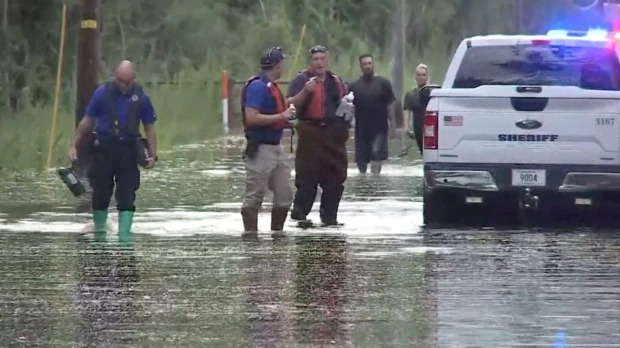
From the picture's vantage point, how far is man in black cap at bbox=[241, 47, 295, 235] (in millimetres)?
16156

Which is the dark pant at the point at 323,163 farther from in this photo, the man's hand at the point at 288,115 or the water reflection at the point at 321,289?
the man's hand at the point at 288,115

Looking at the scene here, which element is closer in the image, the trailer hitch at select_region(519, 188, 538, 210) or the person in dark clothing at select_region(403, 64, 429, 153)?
the trailer hitch at select_region(519, 188, 538, 210)

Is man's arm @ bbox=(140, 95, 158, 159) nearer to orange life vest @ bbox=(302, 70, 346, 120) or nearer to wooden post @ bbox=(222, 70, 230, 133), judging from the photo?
orange life vest @ bbox=(302, 70, 346, 120)

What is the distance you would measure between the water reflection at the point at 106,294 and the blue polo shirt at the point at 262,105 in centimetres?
169

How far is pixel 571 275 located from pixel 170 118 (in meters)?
23.6

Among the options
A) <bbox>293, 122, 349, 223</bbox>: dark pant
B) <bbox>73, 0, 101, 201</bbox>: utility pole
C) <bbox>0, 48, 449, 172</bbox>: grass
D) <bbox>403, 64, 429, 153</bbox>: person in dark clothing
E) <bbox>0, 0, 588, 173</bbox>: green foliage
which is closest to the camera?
<bbox>293, 122, 349, 223</bbox>: dark pant

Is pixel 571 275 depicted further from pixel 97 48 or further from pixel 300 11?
pixel 300 11

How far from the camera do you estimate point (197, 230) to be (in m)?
16.8

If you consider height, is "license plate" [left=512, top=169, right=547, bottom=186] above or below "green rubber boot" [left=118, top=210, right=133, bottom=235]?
above

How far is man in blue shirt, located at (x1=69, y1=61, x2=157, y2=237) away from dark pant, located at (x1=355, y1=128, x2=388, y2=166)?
8863 millimetres

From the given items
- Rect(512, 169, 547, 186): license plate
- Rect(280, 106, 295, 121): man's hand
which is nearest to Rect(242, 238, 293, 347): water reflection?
Rect(280, 106, 295, 121): man's hand

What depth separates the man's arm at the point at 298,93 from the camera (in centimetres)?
1706

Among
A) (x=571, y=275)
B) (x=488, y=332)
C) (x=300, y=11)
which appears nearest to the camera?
(x=488, y=332)

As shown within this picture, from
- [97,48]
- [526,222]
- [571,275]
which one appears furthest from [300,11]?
[571,275]
